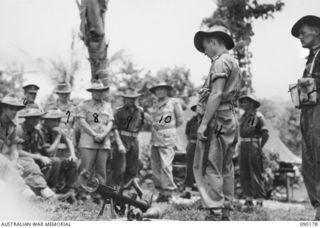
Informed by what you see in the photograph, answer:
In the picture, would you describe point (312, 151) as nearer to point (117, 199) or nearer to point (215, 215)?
point (215, 215)

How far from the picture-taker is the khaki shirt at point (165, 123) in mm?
6801

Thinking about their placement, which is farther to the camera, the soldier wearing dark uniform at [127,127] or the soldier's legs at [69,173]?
the soldier wearing dark uniform at [127,127]

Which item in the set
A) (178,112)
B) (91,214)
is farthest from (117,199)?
(178,112)

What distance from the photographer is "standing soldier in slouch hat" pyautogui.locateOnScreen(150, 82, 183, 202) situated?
6.75 metres

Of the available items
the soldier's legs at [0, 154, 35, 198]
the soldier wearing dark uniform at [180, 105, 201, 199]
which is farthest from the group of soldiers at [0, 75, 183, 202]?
the soldier wearing dark uniform at [180, 105, 201, 199]

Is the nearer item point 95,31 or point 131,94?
point 95,31

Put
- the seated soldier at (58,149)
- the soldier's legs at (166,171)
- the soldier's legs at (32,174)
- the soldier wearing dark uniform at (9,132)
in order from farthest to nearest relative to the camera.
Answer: the soldier's legs at (166,171), the seated soldier at (58,149), the soldier's legs at (32,174), the soldier wearing dark uniform at (9,132)

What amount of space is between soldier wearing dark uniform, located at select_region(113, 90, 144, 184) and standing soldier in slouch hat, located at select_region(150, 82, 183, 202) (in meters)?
0.34

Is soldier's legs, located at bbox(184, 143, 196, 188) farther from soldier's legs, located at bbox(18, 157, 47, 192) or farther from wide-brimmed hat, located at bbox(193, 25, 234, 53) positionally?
wide-brimmed hat, located at bbox(193, 25, 234, 53)

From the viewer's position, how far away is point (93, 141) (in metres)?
5.91

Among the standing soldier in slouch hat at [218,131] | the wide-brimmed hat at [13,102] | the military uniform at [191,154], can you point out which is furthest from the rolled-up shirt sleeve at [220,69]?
the military uniform at [191,154]

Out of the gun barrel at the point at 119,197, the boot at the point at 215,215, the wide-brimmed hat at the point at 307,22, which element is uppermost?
the wide-brimmed hat at the point at 307,22

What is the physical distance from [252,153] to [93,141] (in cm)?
228

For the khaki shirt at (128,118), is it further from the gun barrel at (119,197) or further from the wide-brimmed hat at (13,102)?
the gun barrel at (119,197)
